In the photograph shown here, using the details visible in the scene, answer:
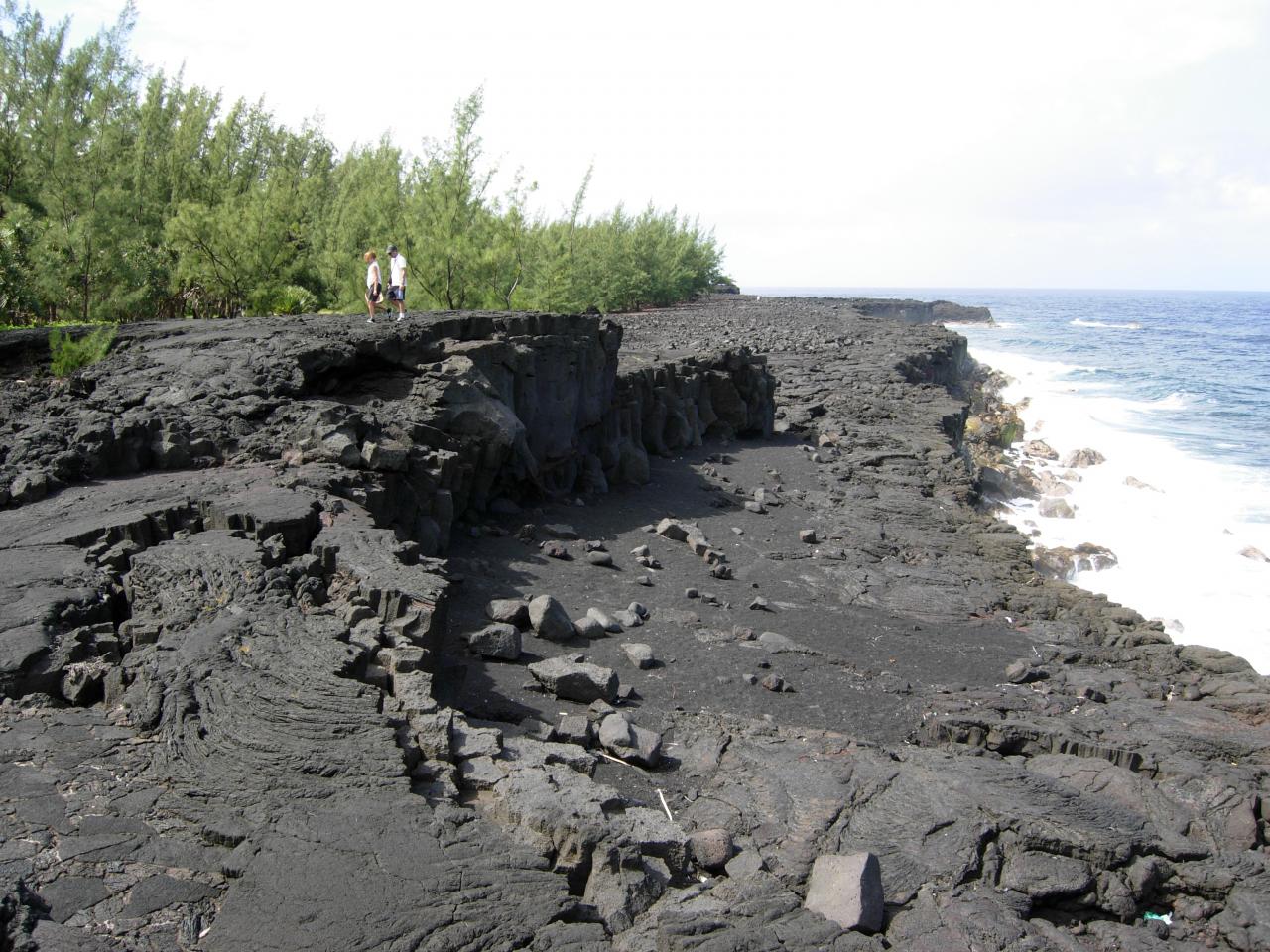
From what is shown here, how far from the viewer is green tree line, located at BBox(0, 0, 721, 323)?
1662 cm

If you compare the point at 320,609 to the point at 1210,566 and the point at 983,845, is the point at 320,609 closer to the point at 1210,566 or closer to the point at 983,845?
the point at 983,845

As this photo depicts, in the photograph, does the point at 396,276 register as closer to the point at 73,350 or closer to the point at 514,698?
the point at 73,350

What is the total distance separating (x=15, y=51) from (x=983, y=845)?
920 inches

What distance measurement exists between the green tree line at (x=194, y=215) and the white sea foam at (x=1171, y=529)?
1457cm

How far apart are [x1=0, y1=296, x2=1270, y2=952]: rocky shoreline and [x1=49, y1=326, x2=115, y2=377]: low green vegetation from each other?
31 cm

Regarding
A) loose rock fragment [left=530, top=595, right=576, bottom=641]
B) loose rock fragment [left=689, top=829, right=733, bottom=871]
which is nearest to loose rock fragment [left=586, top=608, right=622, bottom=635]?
loose rock fragment [left=530, top=595, right=576, bottom=641]

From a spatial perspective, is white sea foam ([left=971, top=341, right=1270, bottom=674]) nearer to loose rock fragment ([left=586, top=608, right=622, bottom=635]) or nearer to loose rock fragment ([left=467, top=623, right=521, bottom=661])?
loose rock fragment ([left=586, top=608, right=622, bottom=635])

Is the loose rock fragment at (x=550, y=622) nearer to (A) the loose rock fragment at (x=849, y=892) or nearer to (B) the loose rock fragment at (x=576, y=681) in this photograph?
(B) the loose rock fragment at (x=576, y=681)

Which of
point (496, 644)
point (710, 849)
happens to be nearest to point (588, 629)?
point (496, 644)

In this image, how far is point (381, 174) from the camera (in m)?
25.6

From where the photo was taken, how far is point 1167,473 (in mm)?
28000

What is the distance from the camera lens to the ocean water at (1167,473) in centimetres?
1711

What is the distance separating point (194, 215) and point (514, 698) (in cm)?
1566

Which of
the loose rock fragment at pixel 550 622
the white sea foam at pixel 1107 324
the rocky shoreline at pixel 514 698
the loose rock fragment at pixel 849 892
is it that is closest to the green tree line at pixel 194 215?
the rocky shoreline at pixel 514 698
